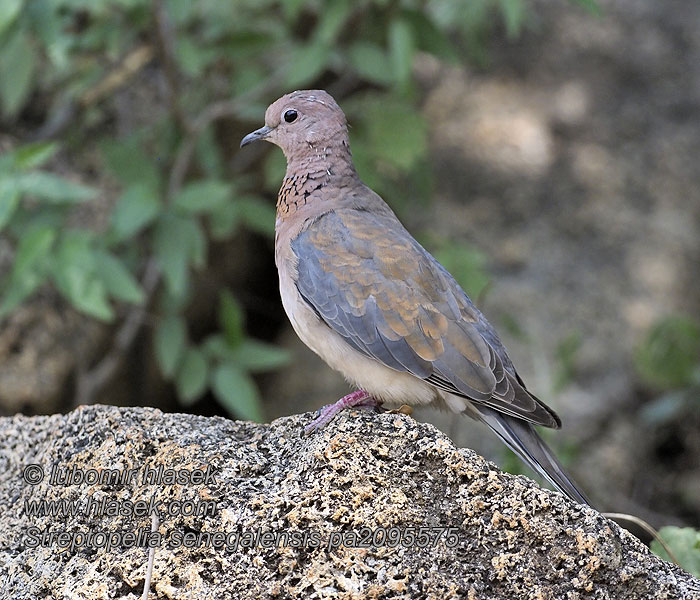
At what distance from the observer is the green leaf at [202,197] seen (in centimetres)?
475

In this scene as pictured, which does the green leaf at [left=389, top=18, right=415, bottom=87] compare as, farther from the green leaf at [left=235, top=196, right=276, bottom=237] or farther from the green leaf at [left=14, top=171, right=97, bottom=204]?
the green leaf at [left=14, top=171, right=97, bottom=204]

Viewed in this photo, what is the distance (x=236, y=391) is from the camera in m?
4.90

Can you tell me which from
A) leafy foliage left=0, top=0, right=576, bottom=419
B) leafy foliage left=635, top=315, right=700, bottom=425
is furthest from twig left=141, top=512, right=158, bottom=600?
leafy foliage left=635, top=315, right=700, bottom=425

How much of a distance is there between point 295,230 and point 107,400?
8.22 feet

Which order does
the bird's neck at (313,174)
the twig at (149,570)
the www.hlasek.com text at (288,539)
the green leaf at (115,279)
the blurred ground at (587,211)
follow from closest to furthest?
the twig at (149,570) < the www.hlasek.com text at (288,539) < the bird's neck at (313,174) < the green leaf at (115,279) < the blurred ground at (587,211)

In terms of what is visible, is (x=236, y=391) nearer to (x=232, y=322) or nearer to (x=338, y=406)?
(x=232, y=322)

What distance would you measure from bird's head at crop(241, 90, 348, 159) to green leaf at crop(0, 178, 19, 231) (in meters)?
1.16

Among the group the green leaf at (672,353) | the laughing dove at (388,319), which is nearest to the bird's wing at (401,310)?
the laughing dove at (388,319)

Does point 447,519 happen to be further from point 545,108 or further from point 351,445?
point 545,108

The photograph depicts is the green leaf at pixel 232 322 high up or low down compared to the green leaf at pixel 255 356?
up

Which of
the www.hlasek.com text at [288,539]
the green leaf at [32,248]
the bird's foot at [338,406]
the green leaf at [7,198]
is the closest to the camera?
the www.hlasek.com text at [288,539]

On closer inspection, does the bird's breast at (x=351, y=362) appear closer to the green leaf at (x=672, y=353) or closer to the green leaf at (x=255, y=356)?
the green leaf at (x=255, y=356)

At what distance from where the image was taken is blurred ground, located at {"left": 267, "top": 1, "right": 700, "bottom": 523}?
565cm

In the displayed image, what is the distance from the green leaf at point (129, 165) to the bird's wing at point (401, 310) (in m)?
1.83
